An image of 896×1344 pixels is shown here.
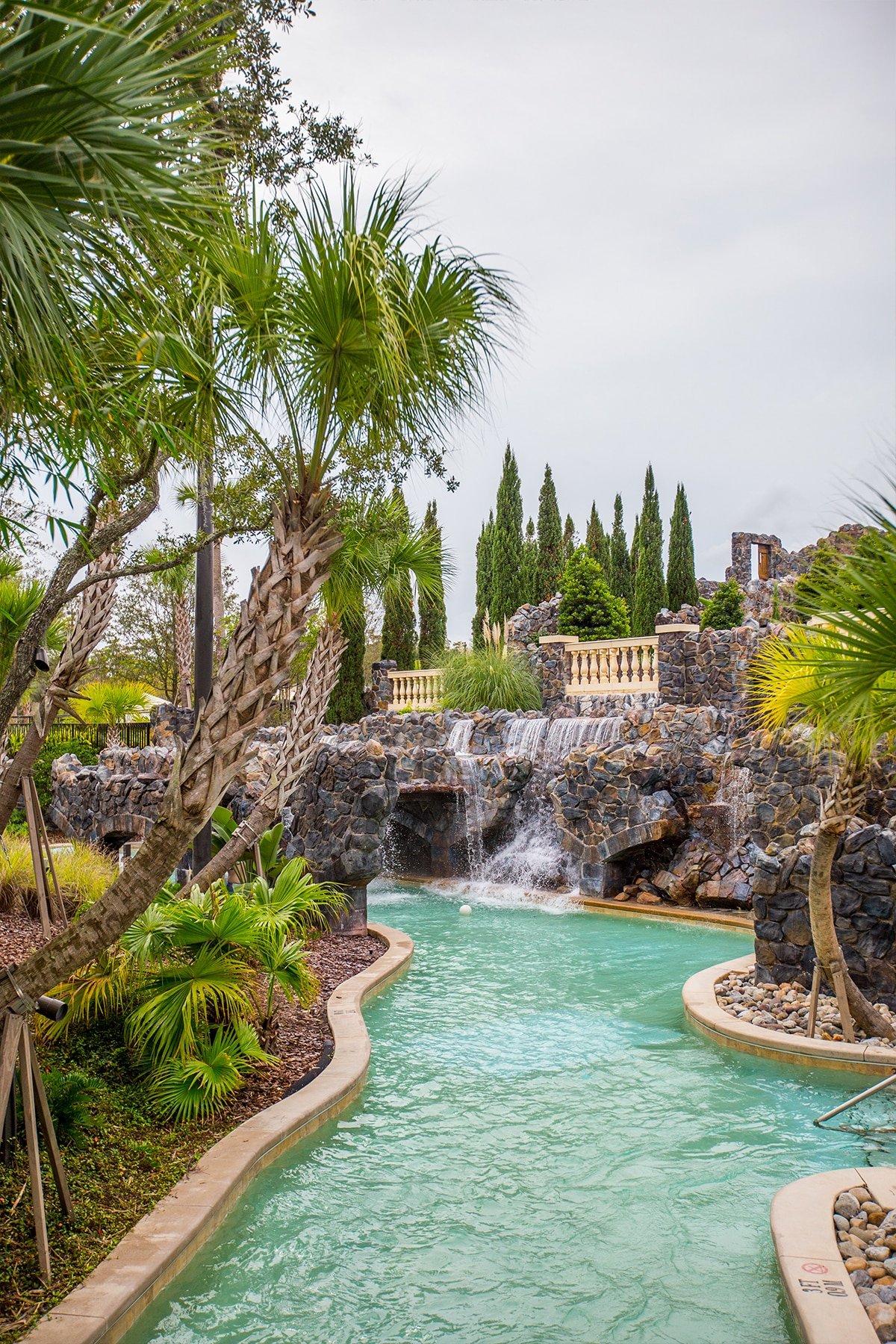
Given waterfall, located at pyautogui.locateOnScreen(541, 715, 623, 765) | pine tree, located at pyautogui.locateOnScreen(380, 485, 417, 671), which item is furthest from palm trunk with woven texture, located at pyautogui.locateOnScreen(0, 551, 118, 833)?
pine tree, located at pyautogui.locateOnScreen(380, 485, 417, 671)

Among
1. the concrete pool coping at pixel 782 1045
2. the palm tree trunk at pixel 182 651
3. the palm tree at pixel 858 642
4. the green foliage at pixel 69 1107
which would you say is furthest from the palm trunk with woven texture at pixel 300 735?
the palm tree trunk at pixel 182 651

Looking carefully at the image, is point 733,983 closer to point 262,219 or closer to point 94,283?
point 262,219

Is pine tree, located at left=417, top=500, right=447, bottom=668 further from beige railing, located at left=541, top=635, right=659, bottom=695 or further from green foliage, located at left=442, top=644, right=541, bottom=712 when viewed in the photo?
beige railing, located at left=541, top=635, right=659, bottom=695

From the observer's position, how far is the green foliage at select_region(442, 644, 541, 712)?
23.3 meters

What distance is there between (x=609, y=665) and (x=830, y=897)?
15961 mm

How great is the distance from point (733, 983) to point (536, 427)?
32.3m

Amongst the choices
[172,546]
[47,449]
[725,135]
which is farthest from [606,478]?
[47,449]

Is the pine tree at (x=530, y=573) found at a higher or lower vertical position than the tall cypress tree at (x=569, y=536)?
lower

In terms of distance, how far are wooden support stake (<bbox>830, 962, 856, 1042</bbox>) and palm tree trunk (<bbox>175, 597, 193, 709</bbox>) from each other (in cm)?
1882

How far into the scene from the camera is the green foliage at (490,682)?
76.4 ft

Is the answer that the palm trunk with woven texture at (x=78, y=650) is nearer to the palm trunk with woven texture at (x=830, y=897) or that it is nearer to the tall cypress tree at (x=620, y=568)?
the palm trunk with woven texture at (x=830, y=897)

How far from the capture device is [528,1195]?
16.8 ft

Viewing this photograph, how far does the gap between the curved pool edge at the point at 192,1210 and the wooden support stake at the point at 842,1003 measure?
3345mm

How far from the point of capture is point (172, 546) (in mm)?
7809
